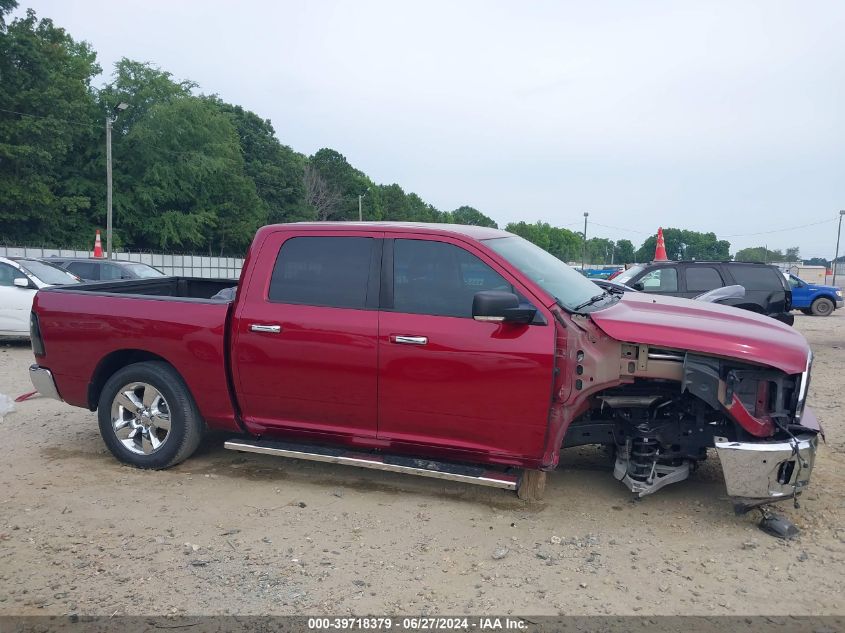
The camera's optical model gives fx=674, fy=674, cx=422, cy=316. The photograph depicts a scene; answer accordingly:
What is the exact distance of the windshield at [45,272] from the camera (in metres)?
11.8

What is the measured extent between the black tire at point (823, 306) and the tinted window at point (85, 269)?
21.2 meters

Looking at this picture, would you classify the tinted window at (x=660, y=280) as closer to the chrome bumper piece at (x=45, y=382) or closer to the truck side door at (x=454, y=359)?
the truck side door at (x=454, y=359)

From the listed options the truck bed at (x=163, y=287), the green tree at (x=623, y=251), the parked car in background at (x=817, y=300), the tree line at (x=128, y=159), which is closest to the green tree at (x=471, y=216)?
the green tree at (x=623, y=251)

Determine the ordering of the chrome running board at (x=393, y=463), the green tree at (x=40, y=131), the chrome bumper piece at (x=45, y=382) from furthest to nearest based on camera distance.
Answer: the green tree at (x=40, y=131)
the chrome bumper piece at (x=45, y=382)
the chrome running board at (x=393, y=463)

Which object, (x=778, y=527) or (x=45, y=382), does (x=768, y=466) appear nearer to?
(x=778, y=527)

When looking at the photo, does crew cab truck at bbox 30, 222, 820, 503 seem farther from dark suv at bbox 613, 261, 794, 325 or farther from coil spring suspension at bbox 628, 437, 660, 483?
dark suv at bbox 613, 261, 794, 325

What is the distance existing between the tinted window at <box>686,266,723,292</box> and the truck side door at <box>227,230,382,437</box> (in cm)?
784

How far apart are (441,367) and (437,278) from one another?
608mm

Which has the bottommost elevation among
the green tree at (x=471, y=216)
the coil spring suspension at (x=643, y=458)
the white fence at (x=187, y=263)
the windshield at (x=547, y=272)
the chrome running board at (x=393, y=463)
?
the white fence at (x=187, y=263)

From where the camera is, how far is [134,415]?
5227 millimetres

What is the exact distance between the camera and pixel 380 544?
401 cm

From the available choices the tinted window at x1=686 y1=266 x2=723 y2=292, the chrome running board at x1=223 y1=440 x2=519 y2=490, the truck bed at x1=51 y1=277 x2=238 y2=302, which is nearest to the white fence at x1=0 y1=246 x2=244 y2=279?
the tinted window at x1=686 y1=266 x2=723 y2=292

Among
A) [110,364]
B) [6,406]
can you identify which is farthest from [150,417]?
[6,406]

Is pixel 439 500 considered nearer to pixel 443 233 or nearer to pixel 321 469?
pixel 321 469
